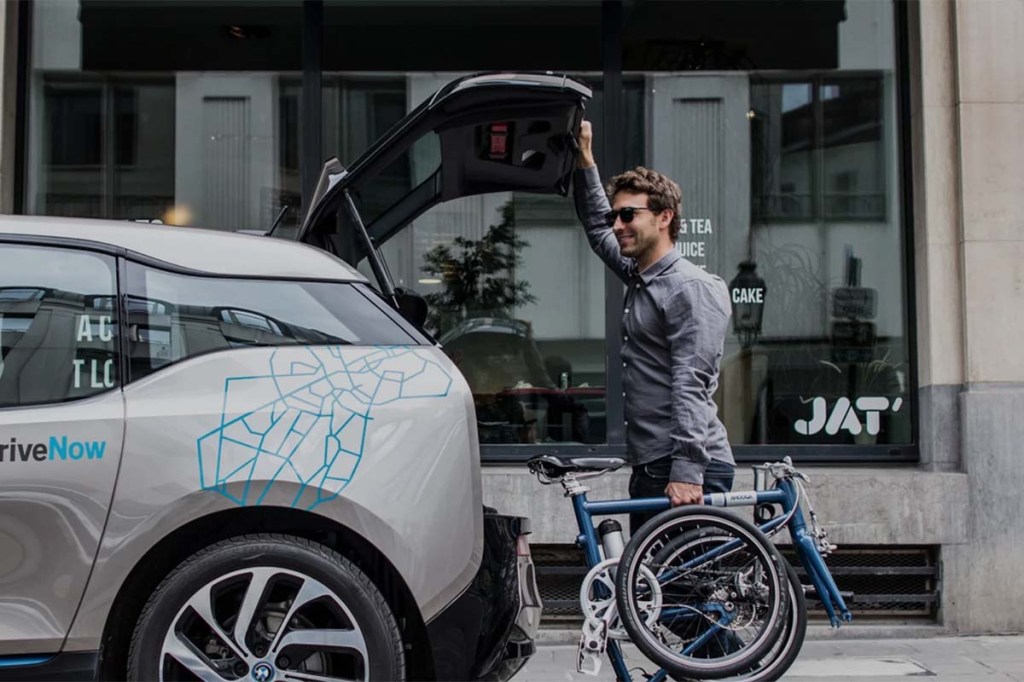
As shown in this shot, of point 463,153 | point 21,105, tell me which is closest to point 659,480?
point 463,153

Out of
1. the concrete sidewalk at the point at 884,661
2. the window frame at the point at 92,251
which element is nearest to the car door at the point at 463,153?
the window frame at the point at 92,251

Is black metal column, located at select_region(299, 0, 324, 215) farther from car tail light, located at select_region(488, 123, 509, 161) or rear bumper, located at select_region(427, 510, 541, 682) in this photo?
rear bumper, located at select_region(427, 510, 541, 682)

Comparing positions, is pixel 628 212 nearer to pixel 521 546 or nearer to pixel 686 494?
pixel 686 494

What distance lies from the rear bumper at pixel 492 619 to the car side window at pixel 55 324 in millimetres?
1287

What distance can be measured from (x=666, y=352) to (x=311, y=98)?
385cm

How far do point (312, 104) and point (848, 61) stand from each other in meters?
3.47

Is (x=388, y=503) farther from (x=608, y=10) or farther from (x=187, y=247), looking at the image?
(x=608, y=10)

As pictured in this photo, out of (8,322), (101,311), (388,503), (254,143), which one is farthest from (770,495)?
(254,143)

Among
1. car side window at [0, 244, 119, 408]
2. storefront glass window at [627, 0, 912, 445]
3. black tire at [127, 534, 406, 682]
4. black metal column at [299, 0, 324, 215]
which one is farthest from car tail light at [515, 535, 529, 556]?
black metal column at [299, 0, 324, 215]

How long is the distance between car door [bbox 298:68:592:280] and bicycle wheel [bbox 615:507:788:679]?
4.46 ft

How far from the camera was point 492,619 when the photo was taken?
3588 millimetres

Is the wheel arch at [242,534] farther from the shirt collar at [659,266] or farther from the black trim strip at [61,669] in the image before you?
the shirt collar at [659,266]

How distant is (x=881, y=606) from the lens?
21.0 ft

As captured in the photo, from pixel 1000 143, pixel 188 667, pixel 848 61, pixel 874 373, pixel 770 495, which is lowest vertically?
pixel 188 667
